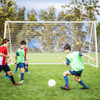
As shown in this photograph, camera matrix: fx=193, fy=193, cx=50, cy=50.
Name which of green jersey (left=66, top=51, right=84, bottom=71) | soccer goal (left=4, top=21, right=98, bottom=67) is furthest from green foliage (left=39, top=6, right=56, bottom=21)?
green jersey (left=66, top=51, right=84, bottom=71)

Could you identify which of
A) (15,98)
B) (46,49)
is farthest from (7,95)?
(46,49)

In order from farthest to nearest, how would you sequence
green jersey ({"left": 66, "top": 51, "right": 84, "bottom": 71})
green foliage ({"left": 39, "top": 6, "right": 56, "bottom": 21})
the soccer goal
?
green foliage ({"left": 39, "top": 6, "right": 56, "bottom": 21}) < the soccer goal < green jersey ({"left": 66, "top": 51, "right": 84, "bottom": 71})

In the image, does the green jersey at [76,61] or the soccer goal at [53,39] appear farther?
the soccer goal at [53,39]

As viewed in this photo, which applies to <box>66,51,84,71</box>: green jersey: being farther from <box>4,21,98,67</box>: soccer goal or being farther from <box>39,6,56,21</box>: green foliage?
<box>39,6,56,21</box>: green foliage

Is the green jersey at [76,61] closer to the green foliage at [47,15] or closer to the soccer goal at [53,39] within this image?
the soccer goal at [53,39]

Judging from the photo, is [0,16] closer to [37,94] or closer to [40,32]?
[40,32]

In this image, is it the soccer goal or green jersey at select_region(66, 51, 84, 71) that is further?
the soccer goal

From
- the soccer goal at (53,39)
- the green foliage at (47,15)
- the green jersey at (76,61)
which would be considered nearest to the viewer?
the green jersey at (76,61)

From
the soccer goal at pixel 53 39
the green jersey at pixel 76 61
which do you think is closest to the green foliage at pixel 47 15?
the soccer goal at pixel 53 39

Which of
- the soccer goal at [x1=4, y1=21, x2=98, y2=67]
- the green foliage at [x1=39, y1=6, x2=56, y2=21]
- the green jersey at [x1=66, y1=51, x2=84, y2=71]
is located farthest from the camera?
the green foliage at [x1=39, y1=6, x2=56, y2=21]

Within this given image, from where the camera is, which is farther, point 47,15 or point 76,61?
point 47,15

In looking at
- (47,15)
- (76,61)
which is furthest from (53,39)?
(47,15)

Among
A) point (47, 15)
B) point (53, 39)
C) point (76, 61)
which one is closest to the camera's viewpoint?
point (76, 61)

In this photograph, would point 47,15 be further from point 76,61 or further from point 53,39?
point 76,61
